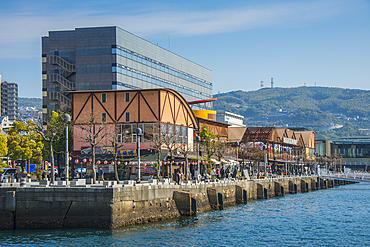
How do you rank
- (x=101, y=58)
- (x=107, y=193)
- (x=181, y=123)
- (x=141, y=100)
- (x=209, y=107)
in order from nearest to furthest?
(x=107, y=193) < (x=141, y=100) < (x=181, y=123) < (x=101, y=58) < (x=209, y=107)

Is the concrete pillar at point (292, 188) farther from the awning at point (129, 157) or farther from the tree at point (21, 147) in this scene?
the tree at point (21, 147)

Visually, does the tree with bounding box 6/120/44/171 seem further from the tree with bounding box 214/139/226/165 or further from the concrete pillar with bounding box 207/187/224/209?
the concrete pillar with bounding box 207/187/224/209

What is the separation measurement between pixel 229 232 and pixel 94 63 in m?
86.1

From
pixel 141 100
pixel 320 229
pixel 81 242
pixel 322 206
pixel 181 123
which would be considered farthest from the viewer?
pixel 181 123

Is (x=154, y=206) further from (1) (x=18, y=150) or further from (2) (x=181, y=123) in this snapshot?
(1) (x=18, y=150)

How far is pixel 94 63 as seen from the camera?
11681 cm

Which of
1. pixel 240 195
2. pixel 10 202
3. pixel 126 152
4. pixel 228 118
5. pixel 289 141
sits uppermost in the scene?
pixel 228 118

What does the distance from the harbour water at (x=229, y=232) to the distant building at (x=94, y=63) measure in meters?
70.9

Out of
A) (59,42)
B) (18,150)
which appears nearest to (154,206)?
(18,150)

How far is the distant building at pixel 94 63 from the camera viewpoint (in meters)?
116

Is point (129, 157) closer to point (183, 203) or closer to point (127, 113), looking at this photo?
point (127, 113)

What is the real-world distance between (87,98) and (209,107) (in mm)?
92657

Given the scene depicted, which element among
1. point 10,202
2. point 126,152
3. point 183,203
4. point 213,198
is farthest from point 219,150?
point 10,202

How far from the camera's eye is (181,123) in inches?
3108
